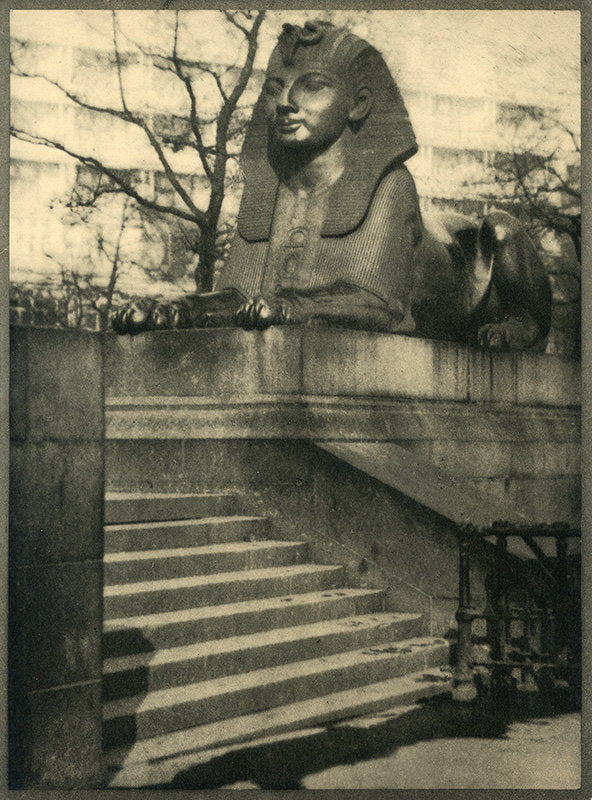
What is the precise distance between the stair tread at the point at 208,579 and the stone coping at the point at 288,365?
138 centimetres

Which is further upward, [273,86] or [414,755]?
[273,86]

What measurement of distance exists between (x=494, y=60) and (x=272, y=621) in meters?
3.90

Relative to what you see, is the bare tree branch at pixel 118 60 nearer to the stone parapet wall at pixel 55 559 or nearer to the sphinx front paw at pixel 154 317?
the sphinx front paw at pixel 154 317

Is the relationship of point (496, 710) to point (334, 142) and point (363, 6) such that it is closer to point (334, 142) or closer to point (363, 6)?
point (363, 6)

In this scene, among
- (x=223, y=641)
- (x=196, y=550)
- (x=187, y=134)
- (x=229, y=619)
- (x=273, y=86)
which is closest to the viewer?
(x=223, y=641)

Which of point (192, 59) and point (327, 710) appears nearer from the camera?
point (327, 710)

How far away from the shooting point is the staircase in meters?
6.01

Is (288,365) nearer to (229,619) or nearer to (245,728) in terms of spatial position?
(229,619)

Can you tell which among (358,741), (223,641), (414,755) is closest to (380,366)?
(223,641)

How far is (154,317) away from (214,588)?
301 centimetres

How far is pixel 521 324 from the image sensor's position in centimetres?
1142

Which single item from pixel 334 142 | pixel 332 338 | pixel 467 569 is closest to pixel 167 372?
pixel 332 338

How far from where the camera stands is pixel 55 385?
5359 millimetres

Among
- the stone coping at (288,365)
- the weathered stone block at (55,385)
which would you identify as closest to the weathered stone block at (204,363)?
the stone coping at (288,365)
